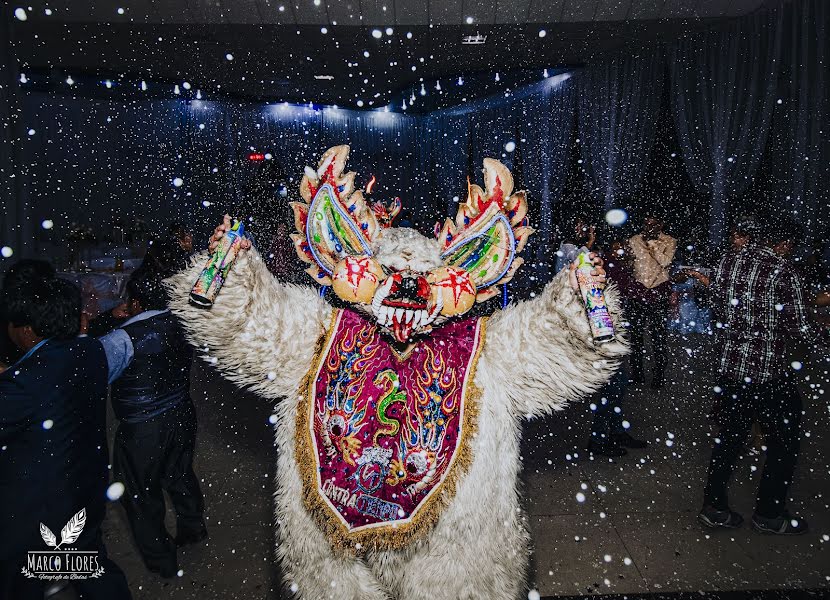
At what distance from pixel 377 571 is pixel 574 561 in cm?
126

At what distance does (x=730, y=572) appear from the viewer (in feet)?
8.07

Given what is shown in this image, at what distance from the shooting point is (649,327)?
16.2 ft

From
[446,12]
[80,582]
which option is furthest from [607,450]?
[446,12]

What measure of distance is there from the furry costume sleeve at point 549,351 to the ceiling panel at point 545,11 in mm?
4800

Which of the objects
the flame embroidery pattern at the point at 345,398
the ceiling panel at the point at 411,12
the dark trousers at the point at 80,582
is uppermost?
the ceiling panel at the point at 411,12

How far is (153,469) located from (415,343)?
150cm

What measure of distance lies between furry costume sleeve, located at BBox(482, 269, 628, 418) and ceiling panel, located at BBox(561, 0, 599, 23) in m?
4.84

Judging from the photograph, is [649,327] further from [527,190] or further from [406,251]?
[406,251]

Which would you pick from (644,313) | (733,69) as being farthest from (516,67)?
(644,313)

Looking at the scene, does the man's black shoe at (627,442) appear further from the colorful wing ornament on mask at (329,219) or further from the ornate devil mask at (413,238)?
the colorful wing ornament on mask at (329,219)

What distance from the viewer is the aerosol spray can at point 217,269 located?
1613mm

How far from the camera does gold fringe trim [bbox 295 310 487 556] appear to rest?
1.78 meters

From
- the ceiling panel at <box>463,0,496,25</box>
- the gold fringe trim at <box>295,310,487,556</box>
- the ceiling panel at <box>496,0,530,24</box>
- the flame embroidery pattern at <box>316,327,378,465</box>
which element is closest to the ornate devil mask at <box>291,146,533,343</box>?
the flame embroidery pattern at <box>316,327,378,465</box>

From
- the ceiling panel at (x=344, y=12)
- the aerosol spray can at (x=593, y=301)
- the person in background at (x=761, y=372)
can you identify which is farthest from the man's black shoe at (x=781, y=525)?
the ceiling panel at (x=344, y=12)
